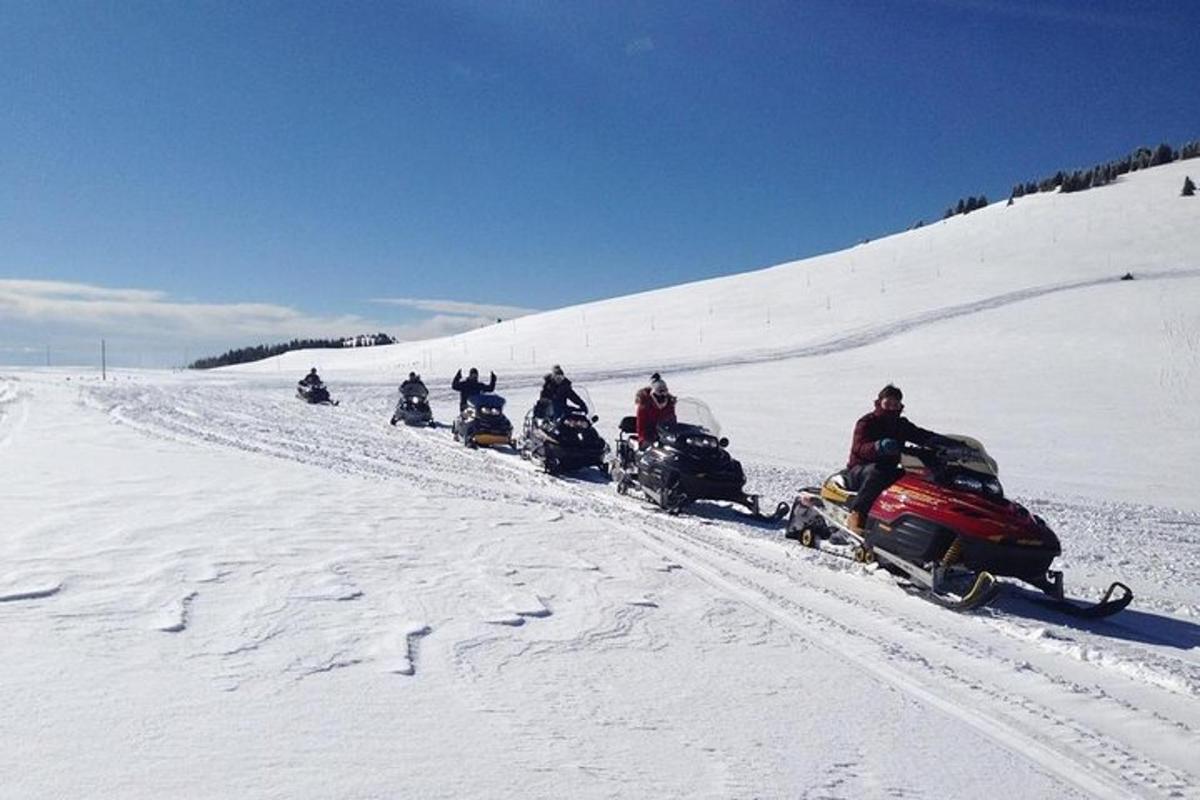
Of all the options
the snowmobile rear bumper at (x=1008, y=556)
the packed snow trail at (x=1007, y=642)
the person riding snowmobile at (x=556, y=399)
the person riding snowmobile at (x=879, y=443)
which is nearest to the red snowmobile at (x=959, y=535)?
the snowmobile rear bumper at (x=1008, y=556)

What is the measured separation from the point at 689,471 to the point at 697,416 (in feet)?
5.50

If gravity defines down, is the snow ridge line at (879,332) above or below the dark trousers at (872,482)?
above

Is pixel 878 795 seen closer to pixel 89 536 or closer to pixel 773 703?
pixel 773 703

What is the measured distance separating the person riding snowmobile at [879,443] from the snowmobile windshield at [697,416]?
399cm

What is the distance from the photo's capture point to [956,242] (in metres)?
68.1

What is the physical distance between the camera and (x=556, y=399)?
1622cm

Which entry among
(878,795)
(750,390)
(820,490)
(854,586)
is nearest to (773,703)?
(878,795)

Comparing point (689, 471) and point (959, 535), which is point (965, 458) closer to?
point (959, 535)

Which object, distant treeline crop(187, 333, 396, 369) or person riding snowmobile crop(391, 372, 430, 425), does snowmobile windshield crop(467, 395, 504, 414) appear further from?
distant treeline crop(187, 333, 396, 369)

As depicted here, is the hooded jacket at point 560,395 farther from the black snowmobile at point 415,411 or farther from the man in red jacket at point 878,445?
the man in red jacket at point 878,445

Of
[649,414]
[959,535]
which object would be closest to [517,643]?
[959,535]

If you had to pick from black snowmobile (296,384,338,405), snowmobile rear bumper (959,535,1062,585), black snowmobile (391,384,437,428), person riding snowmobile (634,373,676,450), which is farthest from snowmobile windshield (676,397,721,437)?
black snowmobile (296,384,338,405)

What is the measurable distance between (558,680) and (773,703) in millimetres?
1160

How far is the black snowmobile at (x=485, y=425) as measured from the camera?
60.2 feet
